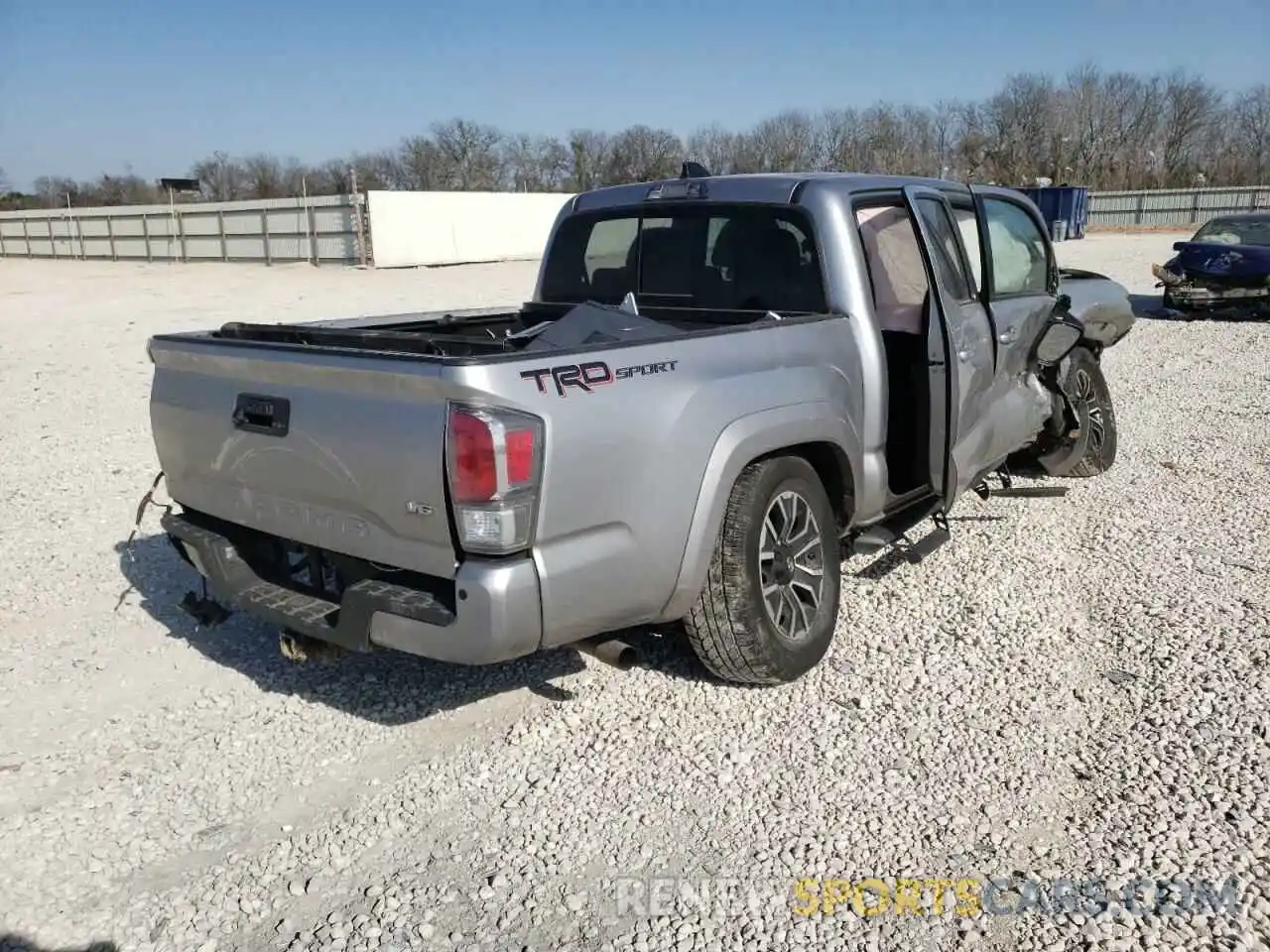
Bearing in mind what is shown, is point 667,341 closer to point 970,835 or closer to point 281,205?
point 970,835

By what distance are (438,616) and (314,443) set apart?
0.72m

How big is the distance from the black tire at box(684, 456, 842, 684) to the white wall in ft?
113

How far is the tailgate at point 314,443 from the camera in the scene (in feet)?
10.0

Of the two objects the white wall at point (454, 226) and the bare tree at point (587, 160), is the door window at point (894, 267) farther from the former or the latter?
the bare tree at point (587, 160)

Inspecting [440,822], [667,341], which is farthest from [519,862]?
[667,341]

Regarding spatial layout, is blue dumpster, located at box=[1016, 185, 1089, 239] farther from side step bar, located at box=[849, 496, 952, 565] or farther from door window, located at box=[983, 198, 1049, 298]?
side step bar, located at box=[849, 496, 952, 565]

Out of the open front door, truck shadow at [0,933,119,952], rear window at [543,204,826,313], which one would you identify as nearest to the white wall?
rear window at [543,204,826,313]

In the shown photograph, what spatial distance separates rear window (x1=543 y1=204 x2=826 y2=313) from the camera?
4465mm

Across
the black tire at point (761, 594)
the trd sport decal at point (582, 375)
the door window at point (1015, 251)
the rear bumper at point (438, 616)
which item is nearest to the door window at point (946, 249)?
the door window at point (1015, 251)

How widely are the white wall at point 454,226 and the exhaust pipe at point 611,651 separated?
114 feet

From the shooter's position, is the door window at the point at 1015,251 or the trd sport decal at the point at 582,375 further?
the door window at the point at 1015,251

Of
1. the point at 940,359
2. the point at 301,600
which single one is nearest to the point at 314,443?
the point at 301,600

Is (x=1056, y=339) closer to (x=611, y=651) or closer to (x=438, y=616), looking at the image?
(x=611, y=651)

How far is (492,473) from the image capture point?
295 cm
